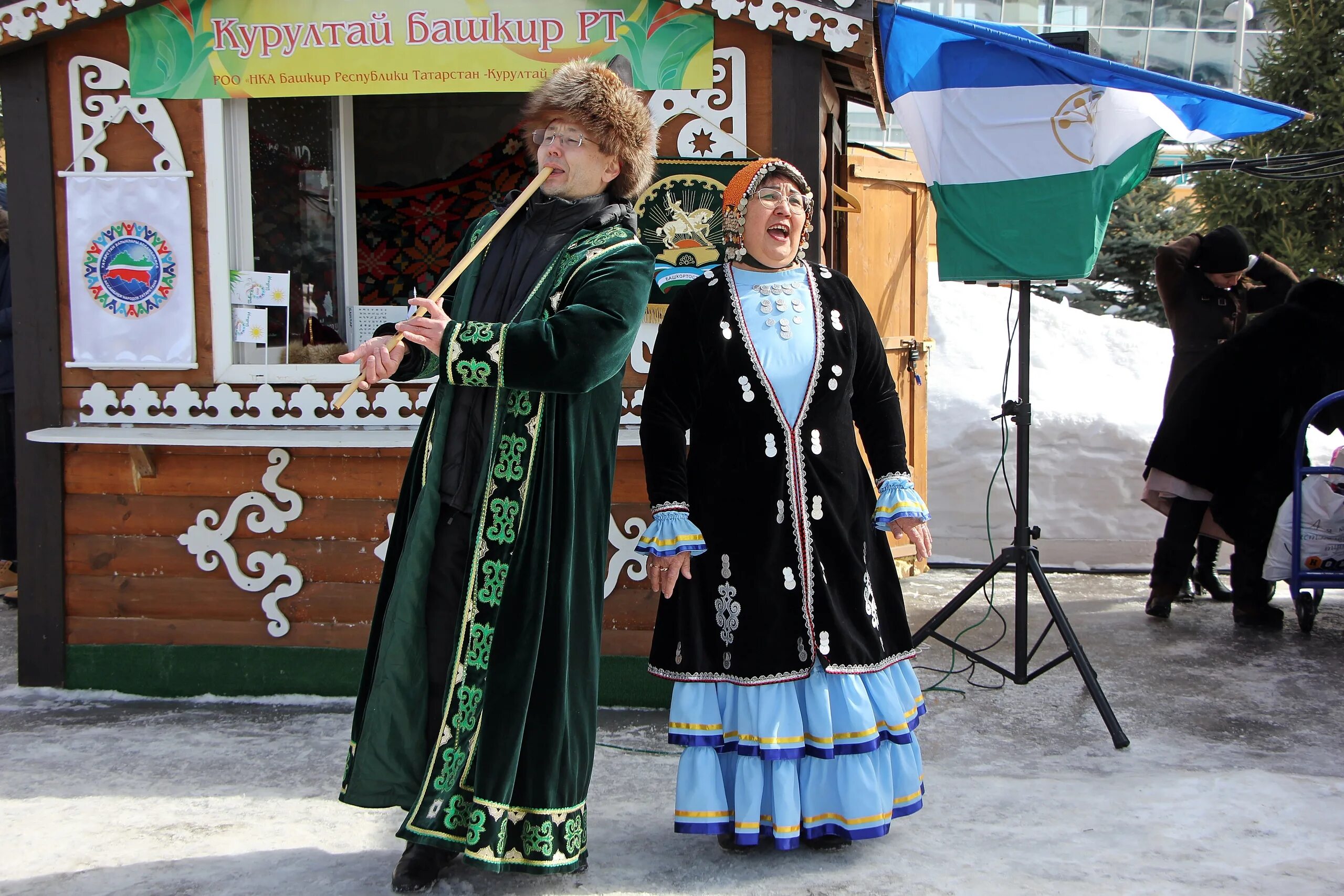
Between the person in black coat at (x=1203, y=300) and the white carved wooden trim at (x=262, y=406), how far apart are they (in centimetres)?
385

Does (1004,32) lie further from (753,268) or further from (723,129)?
(753,268)

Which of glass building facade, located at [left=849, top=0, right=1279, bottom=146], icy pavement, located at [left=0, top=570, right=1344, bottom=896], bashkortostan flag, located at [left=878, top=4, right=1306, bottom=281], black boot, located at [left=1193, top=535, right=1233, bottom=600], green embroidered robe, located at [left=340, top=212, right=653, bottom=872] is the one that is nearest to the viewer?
green embroidered robe, located at [left=340, top=212, right=653, bottom=872]

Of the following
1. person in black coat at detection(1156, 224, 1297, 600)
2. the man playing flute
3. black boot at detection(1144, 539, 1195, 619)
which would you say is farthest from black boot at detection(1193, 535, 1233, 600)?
the man playing flute

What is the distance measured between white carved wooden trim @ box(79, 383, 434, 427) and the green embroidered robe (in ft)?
4.88

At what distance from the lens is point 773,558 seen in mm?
2873

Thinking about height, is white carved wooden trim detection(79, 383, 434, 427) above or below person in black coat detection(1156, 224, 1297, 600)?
below

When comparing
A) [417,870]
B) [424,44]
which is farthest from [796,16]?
[417,870]

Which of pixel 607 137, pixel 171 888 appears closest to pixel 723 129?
pixel 607 137

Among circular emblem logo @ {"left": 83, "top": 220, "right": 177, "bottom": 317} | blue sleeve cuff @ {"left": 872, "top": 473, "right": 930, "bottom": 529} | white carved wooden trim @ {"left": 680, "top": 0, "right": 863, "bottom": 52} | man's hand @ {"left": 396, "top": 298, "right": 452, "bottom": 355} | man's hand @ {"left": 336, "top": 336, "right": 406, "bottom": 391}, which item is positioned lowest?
blue sleeve cuff @ {"left": 872, "top": 473, "right": 930, "bottom": 529}

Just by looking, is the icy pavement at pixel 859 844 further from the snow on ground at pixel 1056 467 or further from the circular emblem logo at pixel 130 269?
the snow on ground at pixel 1056 467

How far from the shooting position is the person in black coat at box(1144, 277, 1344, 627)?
5.21 metres

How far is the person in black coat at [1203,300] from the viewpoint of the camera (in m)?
5.88

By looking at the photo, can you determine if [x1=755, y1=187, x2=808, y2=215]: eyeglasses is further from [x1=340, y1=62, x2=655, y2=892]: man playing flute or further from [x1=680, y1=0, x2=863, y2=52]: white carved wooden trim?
[x1=680, y1=0, x2=863, y2=52]: white carved wooden trim

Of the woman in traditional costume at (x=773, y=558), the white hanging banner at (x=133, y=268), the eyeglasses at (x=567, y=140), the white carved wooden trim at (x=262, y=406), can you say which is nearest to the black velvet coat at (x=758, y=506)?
the woman in traditional costume at (x=773, y=558)
